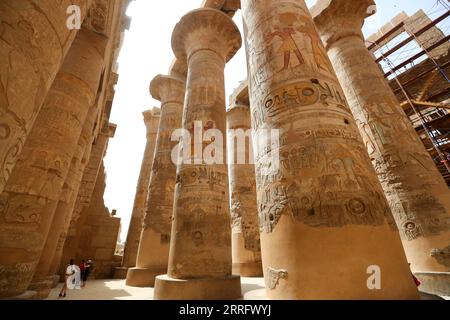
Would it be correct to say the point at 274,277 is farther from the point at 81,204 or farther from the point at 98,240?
the point at 81,204

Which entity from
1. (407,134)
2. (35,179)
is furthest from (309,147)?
(35,179)

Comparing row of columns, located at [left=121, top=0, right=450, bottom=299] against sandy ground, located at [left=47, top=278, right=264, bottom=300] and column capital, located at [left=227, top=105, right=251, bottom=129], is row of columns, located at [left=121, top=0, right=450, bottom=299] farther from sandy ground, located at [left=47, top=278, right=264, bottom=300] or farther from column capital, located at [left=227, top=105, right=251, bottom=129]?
column capital, located at [left=227, top=105, right=251, bottom=129]

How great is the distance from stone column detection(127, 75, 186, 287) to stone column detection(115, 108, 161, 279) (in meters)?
2.51

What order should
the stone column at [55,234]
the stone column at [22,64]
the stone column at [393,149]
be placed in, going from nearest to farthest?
1. the stone column at [22,64]
2. the stone column at [393,149]
3. the stone column at [55,234]

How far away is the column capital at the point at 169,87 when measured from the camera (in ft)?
32.8

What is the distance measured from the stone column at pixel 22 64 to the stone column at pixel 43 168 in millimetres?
2681

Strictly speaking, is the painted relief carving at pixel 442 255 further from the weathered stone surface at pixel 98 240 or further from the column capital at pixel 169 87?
the weathered stone surface at pixel 98 240

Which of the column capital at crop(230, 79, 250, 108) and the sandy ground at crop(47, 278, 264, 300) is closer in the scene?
the sandy ground at crop(47, 278, 264, 300)

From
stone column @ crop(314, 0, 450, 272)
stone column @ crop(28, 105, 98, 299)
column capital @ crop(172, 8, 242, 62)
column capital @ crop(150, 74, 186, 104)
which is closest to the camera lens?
stone column @ crop(314, 0, 450, 272)

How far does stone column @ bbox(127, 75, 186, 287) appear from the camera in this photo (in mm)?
7000

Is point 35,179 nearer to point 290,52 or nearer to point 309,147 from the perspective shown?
point 309,147

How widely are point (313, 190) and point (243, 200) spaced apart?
7390mm

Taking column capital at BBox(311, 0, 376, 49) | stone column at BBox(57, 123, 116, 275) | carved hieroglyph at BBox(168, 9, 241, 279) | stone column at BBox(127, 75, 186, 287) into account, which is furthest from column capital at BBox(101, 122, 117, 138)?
column capital at BBox(311, 0, 376, 49)

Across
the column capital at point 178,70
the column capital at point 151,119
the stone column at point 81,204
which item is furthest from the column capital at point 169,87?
the stone column at point 81,204
